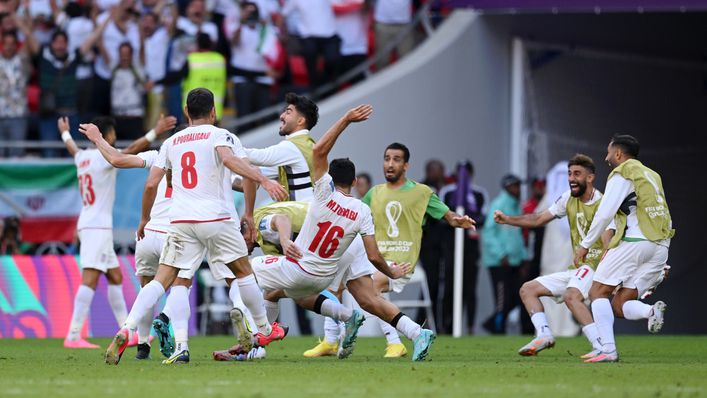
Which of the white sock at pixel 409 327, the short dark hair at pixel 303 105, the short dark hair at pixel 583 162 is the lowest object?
the white sock at pixel 409 327

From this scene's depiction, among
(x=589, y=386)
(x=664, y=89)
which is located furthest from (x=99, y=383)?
(x=664, y=89)

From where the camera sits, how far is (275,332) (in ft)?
42.1

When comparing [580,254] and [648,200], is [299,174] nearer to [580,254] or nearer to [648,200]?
[580,254]

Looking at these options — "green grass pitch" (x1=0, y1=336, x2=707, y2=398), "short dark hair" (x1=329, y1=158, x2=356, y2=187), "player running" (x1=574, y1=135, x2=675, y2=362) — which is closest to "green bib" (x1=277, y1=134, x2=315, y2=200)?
"short dark hair" (x1=329, y1=158, x2=356, y2=187)

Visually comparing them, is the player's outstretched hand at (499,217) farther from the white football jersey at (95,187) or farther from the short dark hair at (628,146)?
the white football jersey at (95,187)

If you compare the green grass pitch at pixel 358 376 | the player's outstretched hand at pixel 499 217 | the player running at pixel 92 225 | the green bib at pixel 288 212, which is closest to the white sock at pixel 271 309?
the green grass pitch at pixel 358 376

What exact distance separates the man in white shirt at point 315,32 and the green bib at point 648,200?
9.68 m

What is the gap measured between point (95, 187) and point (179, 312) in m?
4.39

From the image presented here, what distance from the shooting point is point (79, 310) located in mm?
16531

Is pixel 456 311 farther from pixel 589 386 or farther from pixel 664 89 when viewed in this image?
pixel 589 386

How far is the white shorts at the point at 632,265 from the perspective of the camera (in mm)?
13461

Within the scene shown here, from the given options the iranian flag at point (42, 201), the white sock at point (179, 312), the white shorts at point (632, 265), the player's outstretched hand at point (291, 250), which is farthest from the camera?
the iranian flag at point (42, 201)

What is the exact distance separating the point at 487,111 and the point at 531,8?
7.32 ft

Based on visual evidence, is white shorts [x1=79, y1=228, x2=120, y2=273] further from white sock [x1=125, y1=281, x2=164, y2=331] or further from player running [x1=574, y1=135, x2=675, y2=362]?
player running [x1=574, y1=135, x2=675, y2=362]
